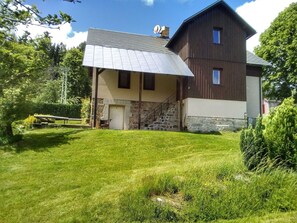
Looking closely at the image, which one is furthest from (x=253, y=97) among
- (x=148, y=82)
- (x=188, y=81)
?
(x=148, y=82)

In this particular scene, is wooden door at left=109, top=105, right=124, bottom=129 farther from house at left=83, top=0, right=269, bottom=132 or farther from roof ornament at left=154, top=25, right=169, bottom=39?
roof ornament at left=154, top=25, right=169, bottom=39

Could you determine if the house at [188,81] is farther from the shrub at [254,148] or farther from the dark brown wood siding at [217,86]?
the shrub at [254,148]

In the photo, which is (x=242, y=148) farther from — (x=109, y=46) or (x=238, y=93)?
(x=109, y=46)

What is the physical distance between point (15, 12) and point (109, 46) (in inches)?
574

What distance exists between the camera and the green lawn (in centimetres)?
530

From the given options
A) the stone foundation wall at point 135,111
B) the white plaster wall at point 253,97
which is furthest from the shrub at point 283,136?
the white plaster wall at point 253,97

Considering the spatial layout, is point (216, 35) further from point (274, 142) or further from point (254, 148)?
point (254, 148)

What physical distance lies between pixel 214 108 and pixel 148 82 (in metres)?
4.44

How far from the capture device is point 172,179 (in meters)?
6.28

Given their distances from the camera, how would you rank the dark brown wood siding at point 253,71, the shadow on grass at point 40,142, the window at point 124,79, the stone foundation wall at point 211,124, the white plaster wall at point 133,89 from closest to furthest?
the shadow on grass at point 40,142 < the stone foundation wall at point 211,124 < the white plaster wall at point 133,89 < the window at point 124,79 < the dark brown wood siding at point 253,71

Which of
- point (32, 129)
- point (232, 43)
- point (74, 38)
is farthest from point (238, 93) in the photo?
point (74, 38)

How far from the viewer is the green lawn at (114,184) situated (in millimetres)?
5305

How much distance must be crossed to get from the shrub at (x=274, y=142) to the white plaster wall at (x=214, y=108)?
934 centimetres

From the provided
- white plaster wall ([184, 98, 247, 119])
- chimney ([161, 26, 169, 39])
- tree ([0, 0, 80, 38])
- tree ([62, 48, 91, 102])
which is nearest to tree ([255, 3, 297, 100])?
chimney ([161, 26, 169, 39])
